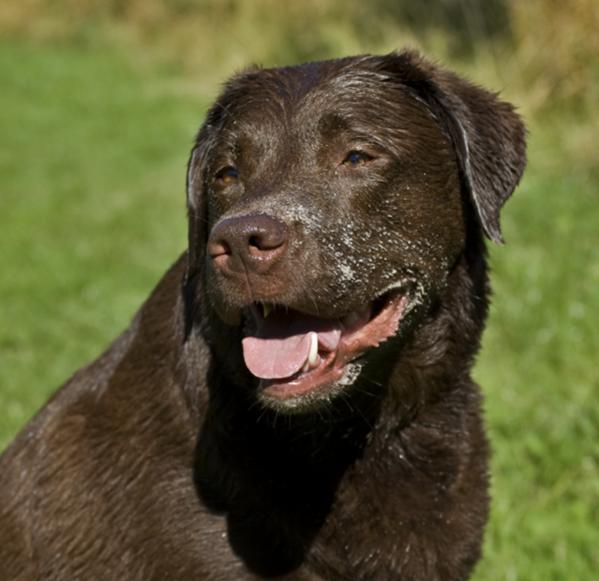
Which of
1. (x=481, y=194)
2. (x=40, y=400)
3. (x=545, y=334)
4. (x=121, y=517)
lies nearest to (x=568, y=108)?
(x=545, y=334)

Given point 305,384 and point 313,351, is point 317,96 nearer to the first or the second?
point 313,351

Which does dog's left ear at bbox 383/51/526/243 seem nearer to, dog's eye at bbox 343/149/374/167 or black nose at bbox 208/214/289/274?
dog's eye at bbox 343/149/374/167

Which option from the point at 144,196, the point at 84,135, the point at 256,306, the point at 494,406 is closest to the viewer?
the point at 256,306

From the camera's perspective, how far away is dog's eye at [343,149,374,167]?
3695mm

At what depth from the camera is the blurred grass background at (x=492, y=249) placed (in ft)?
18.3

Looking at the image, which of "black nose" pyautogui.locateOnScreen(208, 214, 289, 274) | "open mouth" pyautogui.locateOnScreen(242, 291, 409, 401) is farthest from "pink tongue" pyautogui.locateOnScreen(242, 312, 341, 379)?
"black nose" pyautogui.locateOnScreen(208, 214, 289, 274)

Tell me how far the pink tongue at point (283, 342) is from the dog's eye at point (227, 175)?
0.55m

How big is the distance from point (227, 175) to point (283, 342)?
0.70 m

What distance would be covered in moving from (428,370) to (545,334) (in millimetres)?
2912

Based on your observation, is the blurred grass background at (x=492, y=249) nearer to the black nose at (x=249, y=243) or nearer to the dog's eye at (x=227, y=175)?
the dog's eye at (x=227, y=175)

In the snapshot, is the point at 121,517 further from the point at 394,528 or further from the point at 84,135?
the point at 84,135

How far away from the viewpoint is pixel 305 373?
11.2ft

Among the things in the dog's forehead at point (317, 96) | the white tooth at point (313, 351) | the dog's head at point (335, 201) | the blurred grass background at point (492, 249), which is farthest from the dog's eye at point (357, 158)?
the blurred grass background at point (492, 249)

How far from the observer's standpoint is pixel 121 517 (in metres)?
3.66
